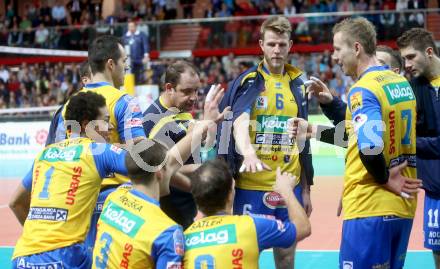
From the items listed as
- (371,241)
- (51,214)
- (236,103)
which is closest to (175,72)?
(236,103)

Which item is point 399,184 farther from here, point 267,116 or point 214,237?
point 267,116

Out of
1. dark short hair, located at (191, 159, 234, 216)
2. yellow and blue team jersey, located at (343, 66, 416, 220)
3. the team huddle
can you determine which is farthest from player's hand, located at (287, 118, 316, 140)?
dark short hair, located at (191, 159, 234, 216)

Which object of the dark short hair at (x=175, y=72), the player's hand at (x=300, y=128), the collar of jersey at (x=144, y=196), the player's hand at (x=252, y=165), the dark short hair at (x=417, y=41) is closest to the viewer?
the collar of jersey at (x=144, y=196)

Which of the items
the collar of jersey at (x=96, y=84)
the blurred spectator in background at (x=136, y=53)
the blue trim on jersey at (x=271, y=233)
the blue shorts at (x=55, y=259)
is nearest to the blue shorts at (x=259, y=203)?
the collar of jersey at (x=96, y=84)

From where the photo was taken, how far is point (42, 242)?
4.98 meters

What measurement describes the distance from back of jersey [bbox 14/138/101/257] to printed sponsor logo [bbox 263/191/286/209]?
1800mm

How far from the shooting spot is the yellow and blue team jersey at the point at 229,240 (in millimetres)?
4352

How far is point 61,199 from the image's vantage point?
504 cm

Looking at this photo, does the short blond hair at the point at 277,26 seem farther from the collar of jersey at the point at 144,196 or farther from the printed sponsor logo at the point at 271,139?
the collar of jersey at the point at 144,196

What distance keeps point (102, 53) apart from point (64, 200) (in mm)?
1737

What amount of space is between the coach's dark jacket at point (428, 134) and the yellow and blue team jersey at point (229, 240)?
1.92 metres

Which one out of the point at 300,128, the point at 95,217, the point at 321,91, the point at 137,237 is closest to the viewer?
the point at 137,237

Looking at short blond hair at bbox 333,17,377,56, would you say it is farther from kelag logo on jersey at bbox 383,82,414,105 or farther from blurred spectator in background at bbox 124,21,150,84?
blurred spectator in background at bbox 124,21,150,84

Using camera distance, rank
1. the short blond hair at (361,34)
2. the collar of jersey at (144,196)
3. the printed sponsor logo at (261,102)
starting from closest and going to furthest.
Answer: the collar of jersey at (144,196), the short blond hair at (361,34), the printed sponsor logo at (261,102)
